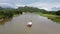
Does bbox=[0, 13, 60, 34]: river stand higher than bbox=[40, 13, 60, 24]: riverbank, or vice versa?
bbox=[40, 13, 60, 24]: riverbank

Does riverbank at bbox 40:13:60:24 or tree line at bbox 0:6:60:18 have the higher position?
tree line at bbox 0:6:60:18

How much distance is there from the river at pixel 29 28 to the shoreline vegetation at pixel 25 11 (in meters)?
0.05

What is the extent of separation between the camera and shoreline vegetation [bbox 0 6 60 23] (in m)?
1.74

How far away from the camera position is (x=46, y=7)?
69.6 inches

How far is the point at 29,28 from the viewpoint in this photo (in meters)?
1.73

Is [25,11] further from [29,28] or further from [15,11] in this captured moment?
[29,28]

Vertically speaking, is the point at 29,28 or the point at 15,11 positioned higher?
the point at 15,11

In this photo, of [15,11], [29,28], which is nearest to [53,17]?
[29,28]

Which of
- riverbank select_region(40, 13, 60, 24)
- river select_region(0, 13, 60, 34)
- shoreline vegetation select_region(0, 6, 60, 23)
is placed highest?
shoreline vegetation select_region(0, 6, 60, 23)

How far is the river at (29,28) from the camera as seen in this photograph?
171 centimetres

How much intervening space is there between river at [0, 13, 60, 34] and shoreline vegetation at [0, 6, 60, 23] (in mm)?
53

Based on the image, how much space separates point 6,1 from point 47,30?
28.2 inches

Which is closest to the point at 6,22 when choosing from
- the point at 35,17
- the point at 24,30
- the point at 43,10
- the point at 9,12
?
the point at 9,12

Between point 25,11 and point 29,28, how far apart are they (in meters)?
0.25
